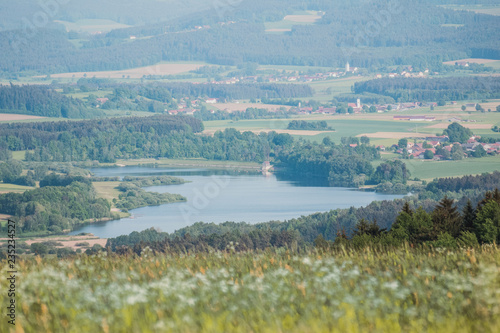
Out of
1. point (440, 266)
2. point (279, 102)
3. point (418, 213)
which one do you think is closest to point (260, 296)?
point (440, 266)

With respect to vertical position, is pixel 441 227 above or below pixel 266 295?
below

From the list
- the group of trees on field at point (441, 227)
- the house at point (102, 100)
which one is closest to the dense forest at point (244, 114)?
the house at point (102, 100)

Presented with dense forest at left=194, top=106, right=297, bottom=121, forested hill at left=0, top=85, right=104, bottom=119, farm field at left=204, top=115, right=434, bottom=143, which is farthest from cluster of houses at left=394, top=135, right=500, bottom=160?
forested hill at left=0, top=85, right=104, bottom=119

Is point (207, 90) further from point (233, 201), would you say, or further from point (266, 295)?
point (266, 295)

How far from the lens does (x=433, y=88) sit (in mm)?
147625

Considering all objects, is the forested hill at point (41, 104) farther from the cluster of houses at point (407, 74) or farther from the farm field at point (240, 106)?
the cluster of houses at point (407, 74)

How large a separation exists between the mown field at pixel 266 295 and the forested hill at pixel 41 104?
434 ft

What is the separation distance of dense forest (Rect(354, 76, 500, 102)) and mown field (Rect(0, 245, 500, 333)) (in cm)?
13160

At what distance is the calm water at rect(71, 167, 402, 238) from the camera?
197 ft

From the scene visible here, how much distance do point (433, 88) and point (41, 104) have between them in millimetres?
73539

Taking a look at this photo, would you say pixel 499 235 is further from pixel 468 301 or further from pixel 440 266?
pixel 468 301

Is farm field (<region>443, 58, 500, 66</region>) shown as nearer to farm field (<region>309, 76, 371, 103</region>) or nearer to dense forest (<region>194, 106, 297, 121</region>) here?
farm field (<region>309, 76, 371, 103</region>)

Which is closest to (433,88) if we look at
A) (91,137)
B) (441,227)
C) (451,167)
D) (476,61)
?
(476,61)

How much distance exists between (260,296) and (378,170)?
75998mm
